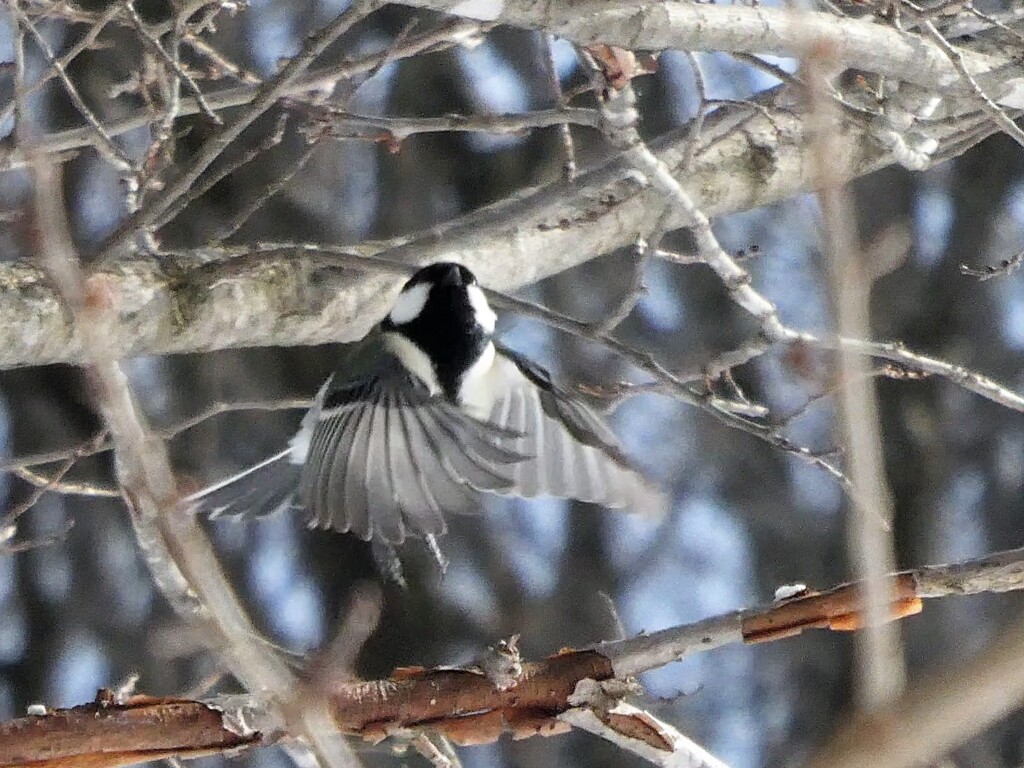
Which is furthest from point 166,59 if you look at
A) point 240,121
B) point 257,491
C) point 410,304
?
point 257,491

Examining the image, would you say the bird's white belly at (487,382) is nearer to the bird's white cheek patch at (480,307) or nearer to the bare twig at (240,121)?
the bird's white cheek patch at (480,307)

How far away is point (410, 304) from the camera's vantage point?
1.30m

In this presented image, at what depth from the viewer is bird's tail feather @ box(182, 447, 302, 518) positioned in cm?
128

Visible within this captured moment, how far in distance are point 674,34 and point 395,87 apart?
1.60 m

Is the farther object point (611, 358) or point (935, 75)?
point (611, 358)

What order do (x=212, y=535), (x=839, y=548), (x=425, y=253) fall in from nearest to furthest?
(x=425, y=253) → (x=212, y=535) → (x=839, y=548)

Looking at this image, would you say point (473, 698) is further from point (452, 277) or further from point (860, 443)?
point (860, 443)

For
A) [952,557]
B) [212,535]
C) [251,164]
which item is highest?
[251,164]

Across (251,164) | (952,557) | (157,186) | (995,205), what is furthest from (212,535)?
(995,205)

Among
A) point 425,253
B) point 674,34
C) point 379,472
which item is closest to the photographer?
point 674,34

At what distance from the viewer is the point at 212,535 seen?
2426 millimetres

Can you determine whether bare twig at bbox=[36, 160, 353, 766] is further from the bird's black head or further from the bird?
the bird's black head

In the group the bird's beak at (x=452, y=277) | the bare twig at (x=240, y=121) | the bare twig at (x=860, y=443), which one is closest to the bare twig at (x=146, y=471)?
the bare twig at (x=860, y=443)

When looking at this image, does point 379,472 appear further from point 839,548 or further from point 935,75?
point 839,548
